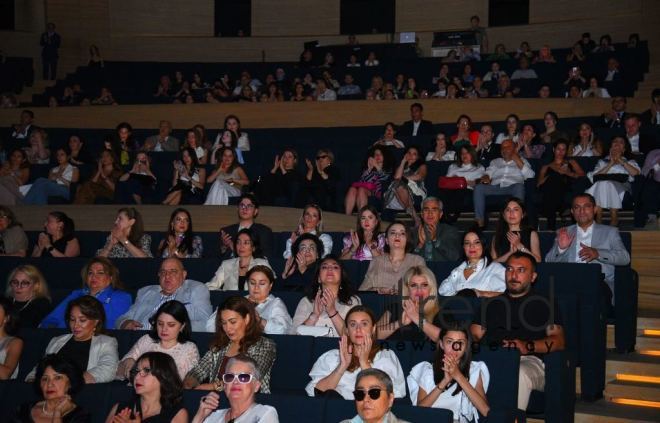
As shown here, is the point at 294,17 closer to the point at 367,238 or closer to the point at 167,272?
the point at 367,238

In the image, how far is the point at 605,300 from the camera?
6.72 meters

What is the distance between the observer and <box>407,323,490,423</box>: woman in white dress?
5082 mm

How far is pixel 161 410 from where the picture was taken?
5043mm

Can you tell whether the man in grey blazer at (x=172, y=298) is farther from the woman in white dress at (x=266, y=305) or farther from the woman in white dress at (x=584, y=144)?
the woman in white dress at (x=584, y=144)

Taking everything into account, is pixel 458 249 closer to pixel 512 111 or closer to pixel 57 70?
pixel 512 111

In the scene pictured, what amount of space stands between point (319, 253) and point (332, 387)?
211cm

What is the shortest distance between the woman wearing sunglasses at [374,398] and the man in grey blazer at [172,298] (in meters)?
2.16

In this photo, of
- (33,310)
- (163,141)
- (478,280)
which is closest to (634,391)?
(478,280)

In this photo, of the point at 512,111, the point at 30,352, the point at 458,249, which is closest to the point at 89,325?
the point at 30,352

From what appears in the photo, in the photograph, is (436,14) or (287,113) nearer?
(287,113)

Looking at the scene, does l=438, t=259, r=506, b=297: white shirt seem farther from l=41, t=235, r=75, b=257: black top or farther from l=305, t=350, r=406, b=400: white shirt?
l=41, t=235, r=75, b=257: black top

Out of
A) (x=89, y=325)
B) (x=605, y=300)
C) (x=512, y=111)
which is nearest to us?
(x=89, y=325)

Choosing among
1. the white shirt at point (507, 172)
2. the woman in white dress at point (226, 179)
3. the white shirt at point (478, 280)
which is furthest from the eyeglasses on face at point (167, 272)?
the white shirt at point (507, 172)

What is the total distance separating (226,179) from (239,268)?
291cm
